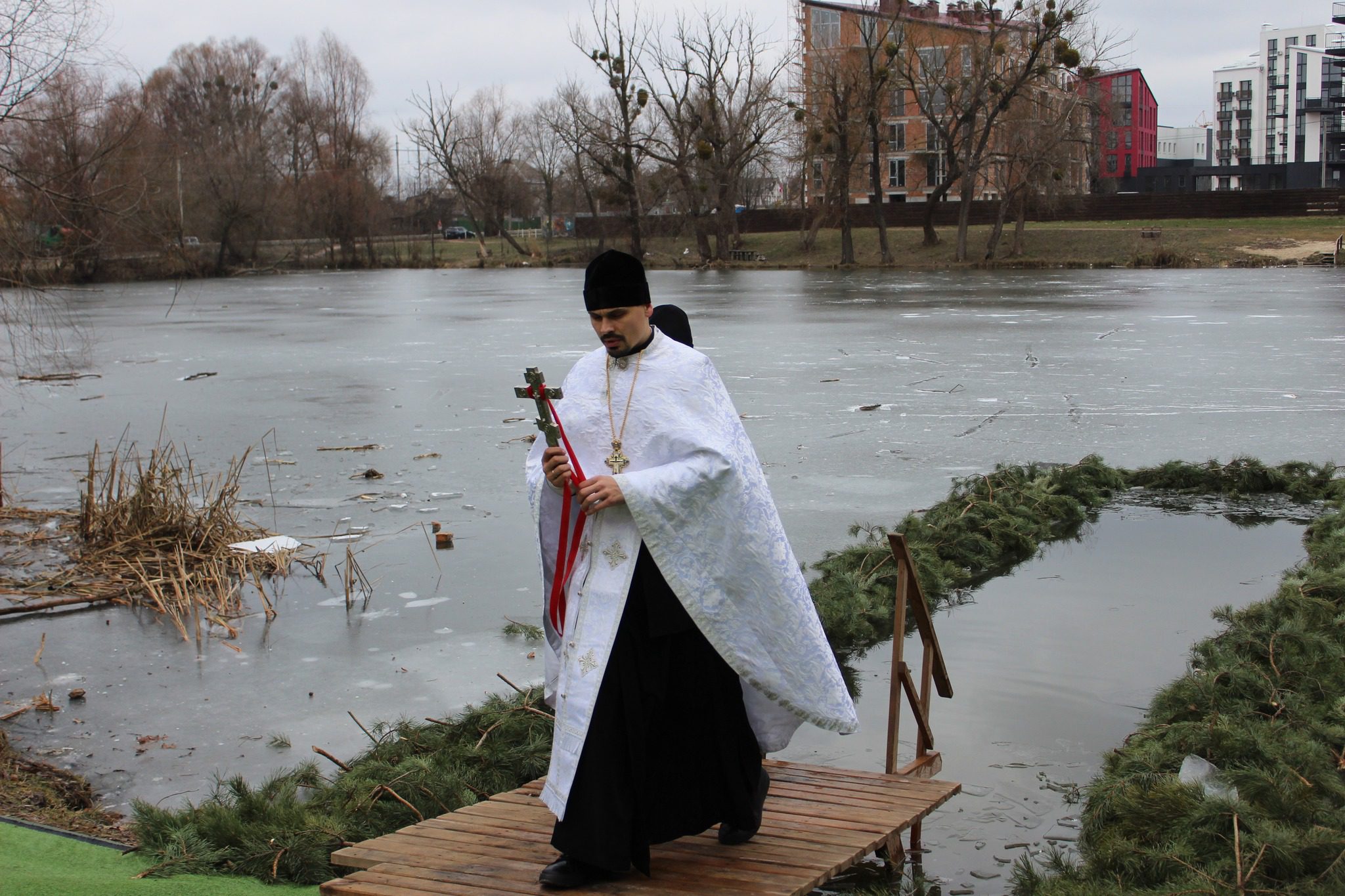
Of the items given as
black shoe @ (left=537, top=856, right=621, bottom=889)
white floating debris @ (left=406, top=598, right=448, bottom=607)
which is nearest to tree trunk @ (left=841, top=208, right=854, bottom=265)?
white floating debris @ (left=406, top=598, right=448, bottom=607)

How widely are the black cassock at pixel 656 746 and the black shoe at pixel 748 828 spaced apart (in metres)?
0.04

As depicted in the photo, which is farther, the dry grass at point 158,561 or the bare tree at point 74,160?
the bare tree at point 74,160

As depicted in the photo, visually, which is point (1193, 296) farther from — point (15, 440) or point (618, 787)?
point (618, 787)

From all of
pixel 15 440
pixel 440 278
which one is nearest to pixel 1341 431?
pixel 15 440

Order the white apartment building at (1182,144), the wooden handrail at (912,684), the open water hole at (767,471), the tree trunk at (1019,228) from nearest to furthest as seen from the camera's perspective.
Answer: the wooden handrail at (912,684), the open water hole at (767,471), the tree trunk at (1019,228), the white apartment building at (1182,144)

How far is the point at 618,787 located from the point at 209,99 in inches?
3923

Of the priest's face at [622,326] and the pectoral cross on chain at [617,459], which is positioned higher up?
the priest's face at [622,326]

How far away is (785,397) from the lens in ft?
50.4

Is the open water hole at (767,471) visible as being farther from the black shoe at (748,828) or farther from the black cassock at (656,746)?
the black cassock at (656,746)

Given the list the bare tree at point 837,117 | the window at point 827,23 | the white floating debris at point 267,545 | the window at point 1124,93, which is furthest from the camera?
the window at point 1124,93

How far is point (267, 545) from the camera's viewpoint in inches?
337

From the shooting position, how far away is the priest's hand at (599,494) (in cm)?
363

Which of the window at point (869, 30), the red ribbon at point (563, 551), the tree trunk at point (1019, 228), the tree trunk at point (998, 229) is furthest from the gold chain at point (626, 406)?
the window at point (869, 30)

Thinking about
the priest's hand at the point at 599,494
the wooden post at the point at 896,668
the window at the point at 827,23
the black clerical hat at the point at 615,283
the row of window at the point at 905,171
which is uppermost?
the window at the point at 827,23
